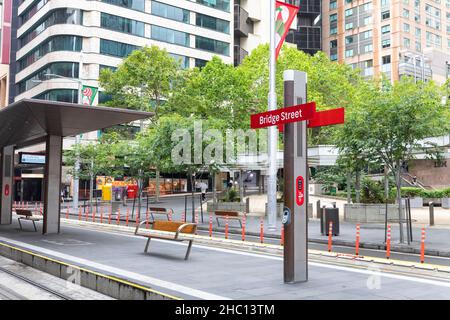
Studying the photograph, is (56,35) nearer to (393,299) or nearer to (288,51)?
(288,51)

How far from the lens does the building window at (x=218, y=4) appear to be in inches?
2542

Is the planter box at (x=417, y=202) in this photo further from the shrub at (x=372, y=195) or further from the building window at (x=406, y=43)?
the building window at (x=406, y=43)

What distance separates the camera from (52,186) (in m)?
17.7

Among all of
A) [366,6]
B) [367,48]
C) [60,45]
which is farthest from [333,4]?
[60,45]

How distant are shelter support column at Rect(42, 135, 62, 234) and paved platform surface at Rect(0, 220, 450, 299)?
2981 millimetres

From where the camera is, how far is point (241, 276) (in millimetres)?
9445

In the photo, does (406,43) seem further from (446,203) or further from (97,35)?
(446,203)

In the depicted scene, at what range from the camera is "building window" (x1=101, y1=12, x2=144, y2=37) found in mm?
55562

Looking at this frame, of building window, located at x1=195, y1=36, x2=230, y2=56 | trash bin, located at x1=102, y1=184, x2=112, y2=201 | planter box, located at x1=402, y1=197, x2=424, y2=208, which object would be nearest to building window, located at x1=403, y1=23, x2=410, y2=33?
building window, located at x1=195, y1=36, x2=230, y2=56

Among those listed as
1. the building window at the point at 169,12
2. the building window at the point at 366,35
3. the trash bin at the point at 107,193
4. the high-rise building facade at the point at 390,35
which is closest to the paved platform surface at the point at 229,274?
the trash bin at the point at 107,193

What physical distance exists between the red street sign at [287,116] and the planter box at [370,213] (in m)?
16.8

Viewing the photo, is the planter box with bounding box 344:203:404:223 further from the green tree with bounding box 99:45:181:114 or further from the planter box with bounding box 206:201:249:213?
the green tree with bounding box 99:45:181:114
